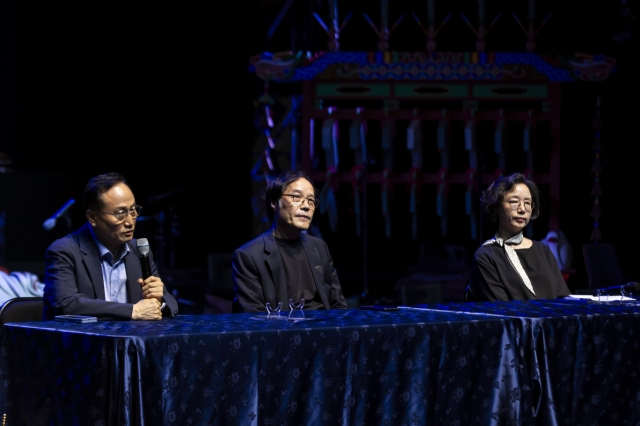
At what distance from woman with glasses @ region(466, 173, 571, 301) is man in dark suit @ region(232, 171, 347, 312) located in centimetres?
61

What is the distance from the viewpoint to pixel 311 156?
727cm

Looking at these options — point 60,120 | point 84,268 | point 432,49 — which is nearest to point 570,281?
point 432,49

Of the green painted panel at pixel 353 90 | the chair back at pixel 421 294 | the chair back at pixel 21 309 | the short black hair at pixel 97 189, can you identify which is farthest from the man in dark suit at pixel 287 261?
the green painted panel at pixel 353 90

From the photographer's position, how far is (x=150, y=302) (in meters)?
2.78

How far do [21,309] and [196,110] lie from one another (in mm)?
5312

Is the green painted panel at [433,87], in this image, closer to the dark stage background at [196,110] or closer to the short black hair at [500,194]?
the dark stage background at [196,110]

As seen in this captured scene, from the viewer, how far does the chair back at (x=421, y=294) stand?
4848mm

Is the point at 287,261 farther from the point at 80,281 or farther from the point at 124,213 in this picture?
the point at 80,281

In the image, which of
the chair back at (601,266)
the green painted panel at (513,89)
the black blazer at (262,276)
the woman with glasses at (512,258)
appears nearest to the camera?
the black blazer at (262,276)

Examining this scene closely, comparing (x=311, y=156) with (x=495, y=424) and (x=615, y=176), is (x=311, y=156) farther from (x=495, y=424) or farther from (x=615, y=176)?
(x=495, y=424)

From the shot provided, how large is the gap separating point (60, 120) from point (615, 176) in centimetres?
474

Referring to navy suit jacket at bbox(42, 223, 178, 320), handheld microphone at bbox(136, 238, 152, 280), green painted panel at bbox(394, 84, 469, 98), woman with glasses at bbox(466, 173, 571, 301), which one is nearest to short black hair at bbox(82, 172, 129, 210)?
navy suit jacket at bbox(42, 223, 178, 320)

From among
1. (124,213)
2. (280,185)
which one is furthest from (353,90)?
(124,213)

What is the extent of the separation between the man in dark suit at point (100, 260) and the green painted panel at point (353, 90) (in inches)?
169
